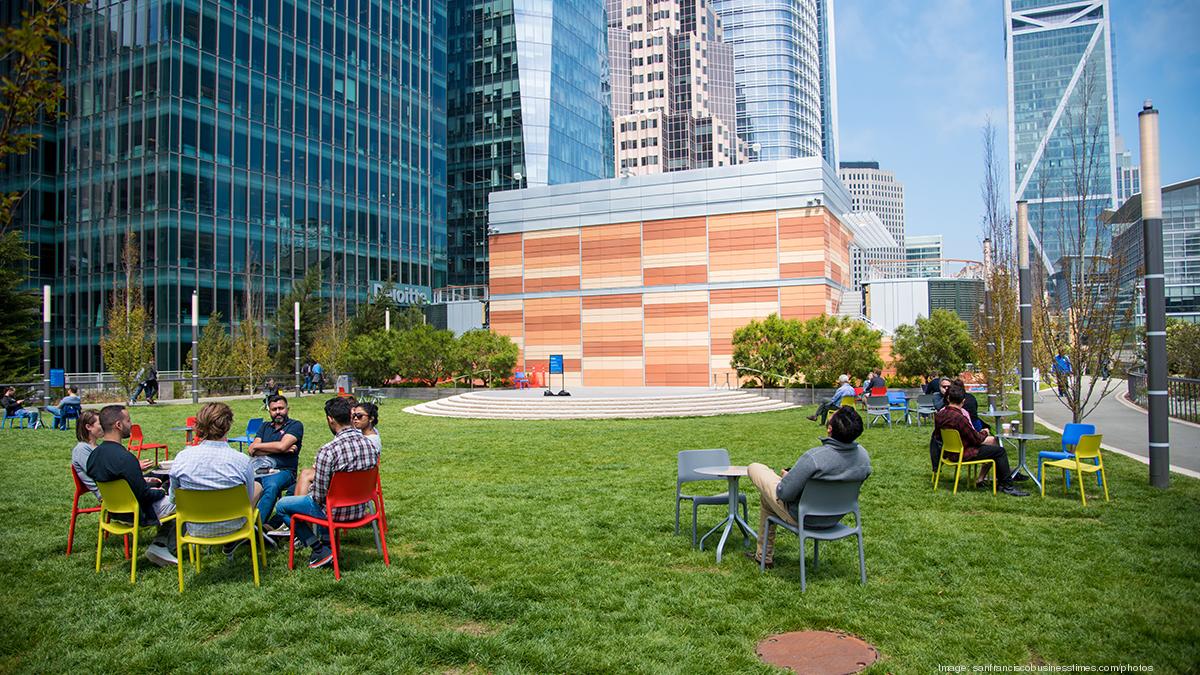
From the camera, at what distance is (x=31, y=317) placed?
30797 mm

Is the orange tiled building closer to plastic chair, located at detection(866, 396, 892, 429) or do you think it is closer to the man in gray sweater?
plastic chair, located at detection(866, 396, 892, 429)

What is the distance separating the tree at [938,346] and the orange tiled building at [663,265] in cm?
435

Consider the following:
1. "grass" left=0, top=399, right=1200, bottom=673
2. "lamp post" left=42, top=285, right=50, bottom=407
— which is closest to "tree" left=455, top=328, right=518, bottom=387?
"lamp post" left=42, top=285, right=50, bottom=407

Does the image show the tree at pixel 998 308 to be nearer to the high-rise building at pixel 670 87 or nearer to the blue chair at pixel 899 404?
the blue chair at pixel 899 404

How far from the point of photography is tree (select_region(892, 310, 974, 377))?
95.1 ft

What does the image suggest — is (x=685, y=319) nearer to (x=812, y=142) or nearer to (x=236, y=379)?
(x=236, y=379)

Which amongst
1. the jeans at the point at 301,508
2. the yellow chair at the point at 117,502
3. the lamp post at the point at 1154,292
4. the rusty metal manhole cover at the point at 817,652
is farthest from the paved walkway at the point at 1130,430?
the yellow chair at the point at 117,502

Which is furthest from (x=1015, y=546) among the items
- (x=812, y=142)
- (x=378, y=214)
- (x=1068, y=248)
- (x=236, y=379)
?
(x=812, y=142)

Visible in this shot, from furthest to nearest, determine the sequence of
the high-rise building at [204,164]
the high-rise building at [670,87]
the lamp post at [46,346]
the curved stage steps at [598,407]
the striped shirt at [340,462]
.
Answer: the high-rise building at [670,87] < the high-rise building at [204,164] < the lamp post at [46,346] < the curved stage steps at [598,407] < the striped shirt at [340,462]

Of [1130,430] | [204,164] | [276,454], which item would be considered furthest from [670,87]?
[276,454]

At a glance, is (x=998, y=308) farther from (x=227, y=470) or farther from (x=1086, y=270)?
(x=227, y=470)

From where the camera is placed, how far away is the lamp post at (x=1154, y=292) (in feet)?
33.7

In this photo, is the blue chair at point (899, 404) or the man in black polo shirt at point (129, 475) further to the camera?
the blue chair at point (899, 404)

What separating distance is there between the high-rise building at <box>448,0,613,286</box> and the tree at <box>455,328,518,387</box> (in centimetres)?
4292
